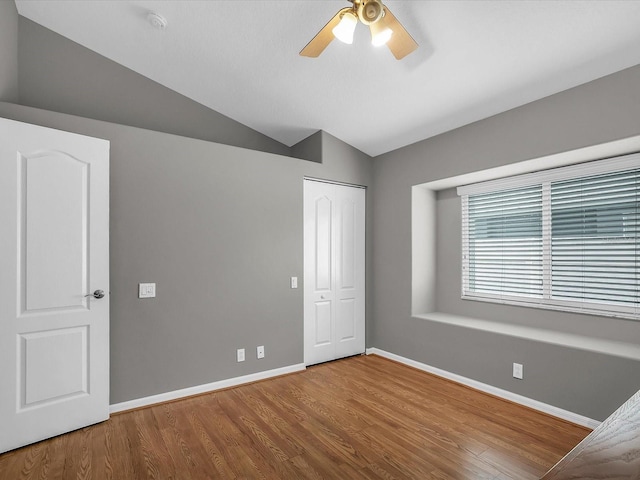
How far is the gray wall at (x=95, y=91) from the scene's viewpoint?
2.96 metres

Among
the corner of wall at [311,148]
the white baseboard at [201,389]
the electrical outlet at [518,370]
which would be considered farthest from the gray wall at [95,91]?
the electrical outlet at [518,370]

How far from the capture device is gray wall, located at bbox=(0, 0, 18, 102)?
2.54m

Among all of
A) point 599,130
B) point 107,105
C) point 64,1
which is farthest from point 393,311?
point 64,1

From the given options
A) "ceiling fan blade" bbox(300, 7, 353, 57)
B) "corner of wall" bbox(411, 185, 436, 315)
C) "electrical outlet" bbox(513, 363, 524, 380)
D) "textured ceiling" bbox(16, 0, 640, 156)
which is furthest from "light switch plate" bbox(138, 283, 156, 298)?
"electrical outlet" bbox(513, 363, 524, 380)

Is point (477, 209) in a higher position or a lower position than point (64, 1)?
lower

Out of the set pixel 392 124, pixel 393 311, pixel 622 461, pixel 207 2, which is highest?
pixel 207 2

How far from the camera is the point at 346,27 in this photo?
196 centimetres

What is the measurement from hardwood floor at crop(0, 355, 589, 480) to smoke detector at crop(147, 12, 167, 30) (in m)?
3.21

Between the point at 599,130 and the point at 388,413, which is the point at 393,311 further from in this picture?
the point at 599,130

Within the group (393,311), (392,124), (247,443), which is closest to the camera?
(247,443)

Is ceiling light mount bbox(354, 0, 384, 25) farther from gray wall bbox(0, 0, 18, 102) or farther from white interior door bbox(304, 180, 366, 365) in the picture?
gray wall bbox(0, 0, 18, 102)

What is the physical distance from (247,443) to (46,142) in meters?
2.58

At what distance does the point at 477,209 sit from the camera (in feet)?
12.6

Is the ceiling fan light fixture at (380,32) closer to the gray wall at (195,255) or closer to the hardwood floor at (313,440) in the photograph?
the gray wall at (195,255)
